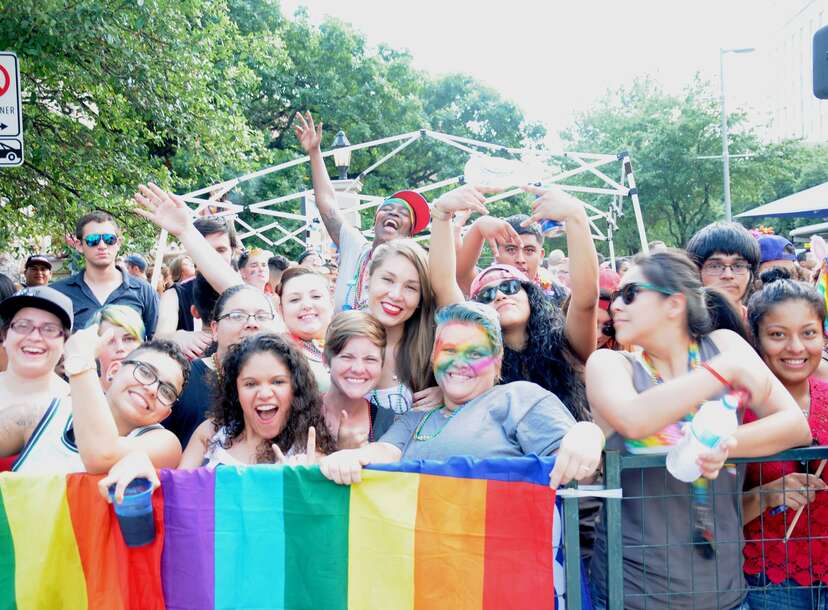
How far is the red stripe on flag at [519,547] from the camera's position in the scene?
2.61 meters

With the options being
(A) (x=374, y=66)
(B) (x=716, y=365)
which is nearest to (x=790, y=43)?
(A) (x=374, y=66)

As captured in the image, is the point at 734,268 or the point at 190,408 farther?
the point at 734,268

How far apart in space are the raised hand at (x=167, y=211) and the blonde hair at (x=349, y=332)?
152 centimetres

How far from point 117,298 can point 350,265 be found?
1939 mm

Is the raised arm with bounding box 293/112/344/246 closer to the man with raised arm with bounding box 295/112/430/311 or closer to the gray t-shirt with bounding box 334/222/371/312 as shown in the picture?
the man with raised arm with bounding box 295/112/430/311

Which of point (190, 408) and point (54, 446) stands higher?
point (190, 408)

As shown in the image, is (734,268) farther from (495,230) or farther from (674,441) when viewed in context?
(674,441)

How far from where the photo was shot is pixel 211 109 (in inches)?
413

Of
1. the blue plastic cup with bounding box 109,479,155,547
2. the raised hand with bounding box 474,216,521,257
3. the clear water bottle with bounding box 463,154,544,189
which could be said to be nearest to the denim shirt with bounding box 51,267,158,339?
the raised hand with bounding box 474,216,521,257

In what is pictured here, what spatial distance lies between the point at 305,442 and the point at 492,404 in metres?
0.80

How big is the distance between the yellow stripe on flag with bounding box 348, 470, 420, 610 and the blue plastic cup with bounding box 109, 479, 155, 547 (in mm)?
674

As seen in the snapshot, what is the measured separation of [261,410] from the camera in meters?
3.21

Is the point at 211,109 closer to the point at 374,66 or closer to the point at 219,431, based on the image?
the point at 219,431

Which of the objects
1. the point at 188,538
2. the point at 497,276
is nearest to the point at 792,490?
the point at 497,276
